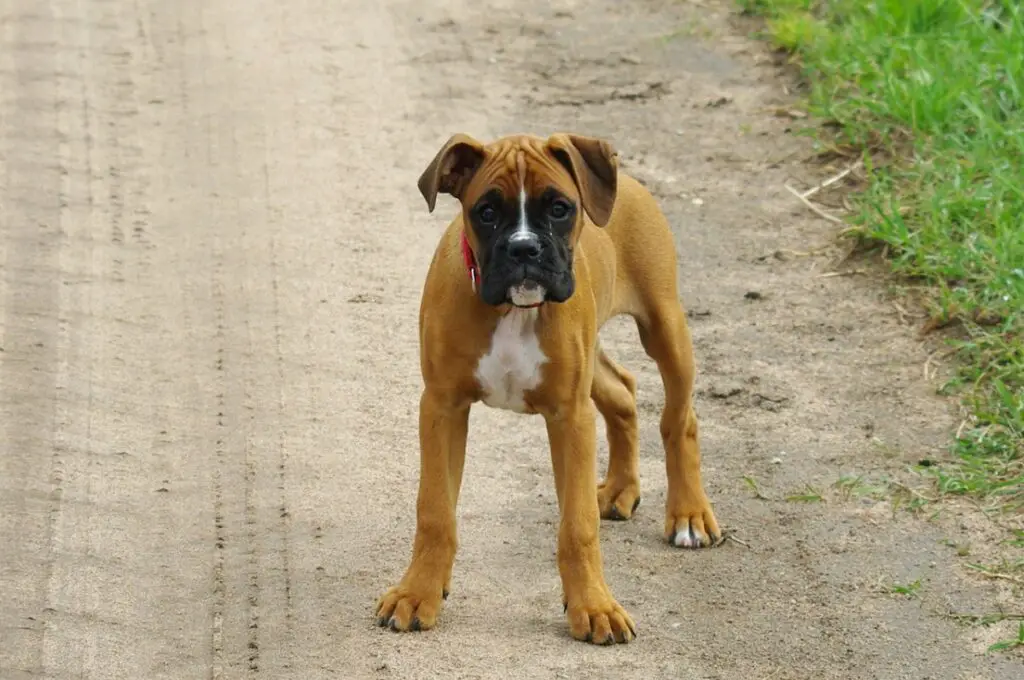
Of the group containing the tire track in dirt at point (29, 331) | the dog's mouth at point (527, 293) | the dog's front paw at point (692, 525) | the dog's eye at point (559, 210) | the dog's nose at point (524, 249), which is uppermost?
the dog's eye at point (559, 210)

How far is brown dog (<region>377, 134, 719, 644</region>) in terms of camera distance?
18.3 feet

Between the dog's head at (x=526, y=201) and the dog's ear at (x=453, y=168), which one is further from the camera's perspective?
the dog's ear at (x=453, y=168)

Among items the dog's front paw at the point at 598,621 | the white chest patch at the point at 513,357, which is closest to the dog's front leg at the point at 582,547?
the dog's front paw at the point at 598,621

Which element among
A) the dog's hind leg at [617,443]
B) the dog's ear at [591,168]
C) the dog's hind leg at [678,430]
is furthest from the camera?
the dog's hind leg at [617,443]

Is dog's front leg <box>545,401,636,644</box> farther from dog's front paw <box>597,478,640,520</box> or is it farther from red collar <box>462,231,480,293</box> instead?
dog's front paw <box>597,478,640,520</box>

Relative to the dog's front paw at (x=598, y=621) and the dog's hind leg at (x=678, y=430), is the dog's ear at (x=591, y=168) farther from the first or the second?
the dog's front paw at (x=598, y=621)

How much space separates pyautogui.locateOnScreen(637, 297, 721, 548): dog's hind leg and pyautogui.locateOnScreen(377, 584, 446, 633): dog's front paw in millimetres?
1251

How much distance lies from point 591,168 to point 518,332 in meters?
0.58

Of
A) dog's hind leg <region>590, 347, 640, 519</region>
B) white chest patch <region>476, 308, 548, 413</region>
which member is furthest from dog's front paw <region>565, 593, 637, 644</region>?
dog's hind leg <region>590, 347, 640, 519</region>

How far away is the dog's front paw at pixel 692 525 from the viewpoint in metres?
6.79

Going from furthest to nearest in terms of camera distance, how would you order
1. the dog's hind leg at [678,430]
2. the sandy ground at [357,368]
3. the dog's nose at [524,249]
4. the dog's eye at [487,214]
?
the dog's hind leg at [678,430] → the sandy ground at [357,368] → the dog's eye at [487,214] → the dog's nose at [524,249]

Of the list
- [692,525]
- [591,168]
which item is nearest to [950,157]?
[692,525]

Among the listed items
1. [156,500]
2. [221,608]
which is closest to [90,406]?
[156,500]

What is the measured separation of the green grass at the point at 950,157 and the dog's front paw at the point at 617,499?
1239 millimetres
